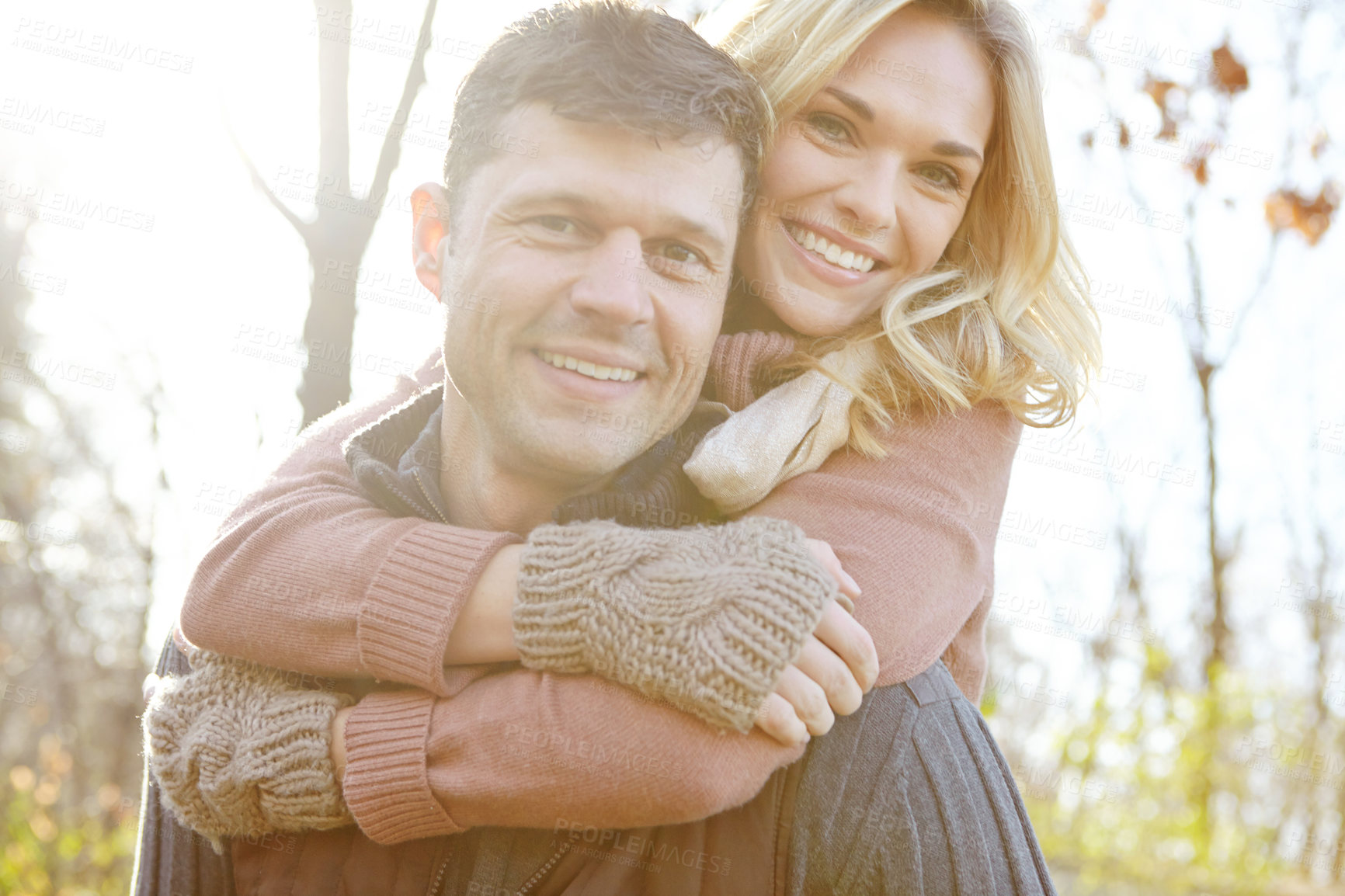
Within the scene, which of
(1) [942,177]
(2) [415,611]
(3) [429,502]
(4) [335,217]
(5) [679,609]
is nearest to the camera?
(5) [679,609]

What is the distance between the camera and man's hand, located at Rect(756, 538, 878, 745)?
156 centimetres

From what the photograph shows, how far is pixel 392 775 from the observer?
1.61 meters

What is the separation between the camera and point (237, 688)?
1.81 meters

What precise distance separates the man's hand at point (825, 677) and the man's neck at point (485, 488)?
61 centimetres

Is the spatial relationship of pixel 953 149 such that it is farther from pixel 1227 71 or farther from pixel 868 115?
pixel 1227 71

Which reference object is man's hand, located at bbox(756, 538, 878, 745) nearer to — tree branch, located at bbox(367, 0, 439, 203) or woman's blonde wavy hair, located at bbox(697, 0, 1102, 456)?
woman's blonde wavy hair, located at bbox(697, 0, 1102, 456)

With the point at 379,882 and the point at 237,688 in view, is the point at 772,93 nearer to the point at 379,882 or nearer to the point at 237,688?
the point at 237,688

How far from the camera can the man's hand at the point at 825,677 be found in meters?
1.56

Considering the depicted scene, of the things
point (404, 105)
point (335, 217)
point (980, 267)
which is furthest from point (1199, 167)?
point (335, 217)

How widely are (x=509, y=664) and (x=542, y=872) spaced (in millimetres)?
350

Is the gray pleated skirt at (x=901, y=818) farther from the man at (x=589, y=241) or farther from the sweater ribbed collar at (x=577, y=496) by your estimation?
the man at (x=589, y=241)

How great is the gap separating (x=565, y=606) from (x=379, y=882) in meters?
0.61

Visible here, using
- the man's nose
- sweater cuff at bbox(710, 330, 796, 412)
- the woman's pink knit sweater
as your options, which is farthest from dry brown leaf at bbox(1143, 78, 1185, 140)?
the man's nose

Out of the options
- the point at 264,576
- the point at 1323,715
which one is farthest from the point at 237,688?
the point at 1323,715
